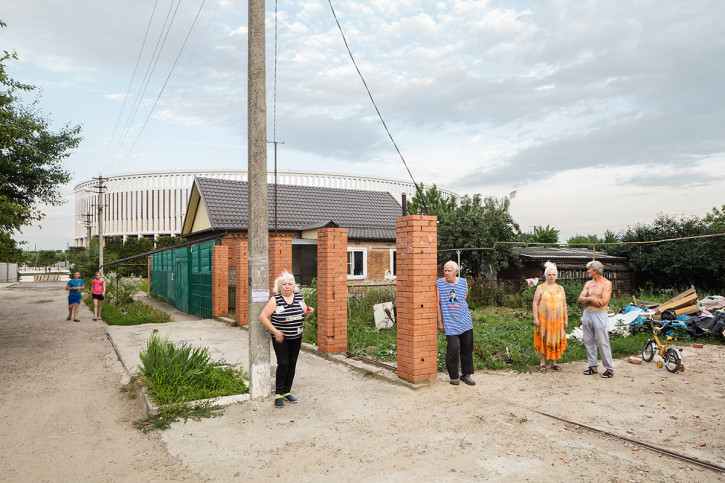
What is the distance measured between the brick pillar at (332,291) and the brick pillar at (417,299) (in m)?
2.19

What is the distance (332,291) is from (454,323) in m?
2.80

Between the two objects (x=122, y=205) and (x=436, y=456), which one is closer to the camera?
(x=436, y=456)

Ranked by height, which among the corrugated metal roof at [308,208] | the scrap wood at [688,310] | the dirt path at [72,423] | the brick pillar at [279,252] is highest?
the corrugated metal roof at [308,208]

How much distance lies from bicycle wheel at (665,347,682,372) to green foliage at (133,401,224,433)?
660 cm

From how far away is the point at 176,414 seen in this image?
5270mm

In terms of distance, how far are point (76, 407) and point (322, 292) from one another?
413cm

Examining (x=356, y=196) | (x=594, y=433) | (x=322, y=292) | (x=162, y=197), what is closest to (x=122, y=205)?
(x=162, y=197)

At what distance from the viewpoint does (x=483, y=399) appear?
5.73 m

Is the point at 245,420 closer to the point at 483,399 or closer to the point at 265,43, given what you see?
→ the point at 483,399

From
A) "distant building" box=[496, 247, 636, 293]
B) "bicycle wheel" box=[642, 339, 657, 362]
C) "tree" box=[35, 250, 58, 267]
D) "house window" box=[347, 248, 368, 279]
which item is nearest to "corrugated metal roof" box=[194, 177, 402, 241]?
"house window" box=[347, 248, 368, 279]

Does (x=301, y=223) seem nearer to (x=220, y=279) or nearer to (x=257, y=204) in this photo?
(x=220, y=279)

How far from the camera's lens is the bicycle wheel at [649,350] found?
302 inches

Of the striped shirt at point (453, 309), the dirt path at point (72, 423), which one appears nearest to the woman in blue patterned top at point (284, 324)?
the dirt path at point (72, 423)

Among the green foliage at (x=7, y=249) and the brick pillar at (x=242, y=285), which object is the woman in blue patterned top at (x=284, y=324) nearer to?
the green foliage at (x=7, y=249)
